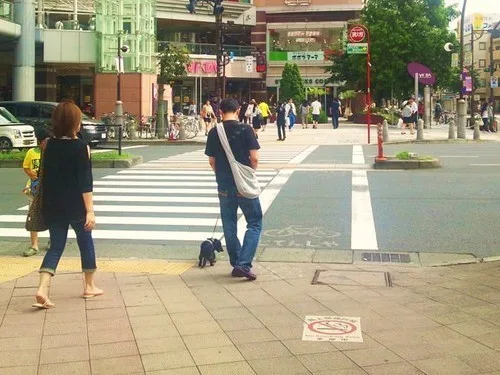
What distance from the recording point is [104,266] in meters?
7.88

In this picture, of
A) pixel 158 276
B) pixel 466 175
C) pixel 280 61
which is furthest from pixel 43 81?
pixel 158 276

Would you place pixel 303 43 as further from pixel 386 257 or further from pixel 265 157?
pixel 386 257

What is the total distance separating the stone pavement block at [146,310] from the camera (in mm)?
5969

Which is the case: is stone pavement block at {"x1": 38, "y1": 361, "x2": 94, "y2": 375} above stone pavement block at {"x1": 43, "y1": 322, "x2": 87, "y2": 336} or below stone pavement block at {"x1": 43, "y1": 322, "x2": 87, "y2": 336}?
below

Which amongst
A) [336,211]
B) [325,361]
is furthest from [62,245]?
[336,211]

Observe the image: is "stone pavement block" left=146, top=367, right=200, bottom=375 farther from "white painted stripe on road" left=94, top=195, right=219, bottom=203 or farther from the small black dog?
"white painted stripe on road" left=94, top=195, right=219, bottom=203

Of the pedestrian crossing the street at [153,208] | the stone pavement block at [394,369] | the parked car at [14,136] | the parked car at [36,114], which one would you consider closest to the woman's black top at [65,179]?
the stone pavement block at [394,369]

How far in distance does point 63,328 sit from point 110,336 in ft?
1.58

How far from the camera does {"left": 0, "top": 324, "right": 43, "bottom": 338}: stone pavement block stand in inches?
213

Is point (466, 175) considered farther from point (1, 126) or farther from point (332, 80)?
point (332, 80)

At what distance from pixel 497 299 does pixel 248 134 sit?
9.45ft

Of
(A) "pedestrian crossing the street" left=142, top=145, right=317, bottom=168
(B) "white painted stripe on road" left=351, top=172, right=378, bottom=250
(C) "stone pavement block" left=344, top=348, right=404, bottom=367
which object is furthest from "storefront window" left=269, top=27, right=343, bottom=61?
(C) "stone pavement block" left=344, top=348, right=404, bottom=367

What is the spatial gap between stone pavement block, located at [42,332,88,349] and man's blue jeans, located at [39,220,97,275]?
0.94 meters

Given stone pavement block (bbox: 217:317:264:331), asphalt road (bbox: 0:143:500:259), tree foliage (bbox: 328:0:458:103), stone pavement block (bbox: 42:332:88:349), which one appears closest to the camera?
stone pavement block (bbox: 42:332:88:349)
